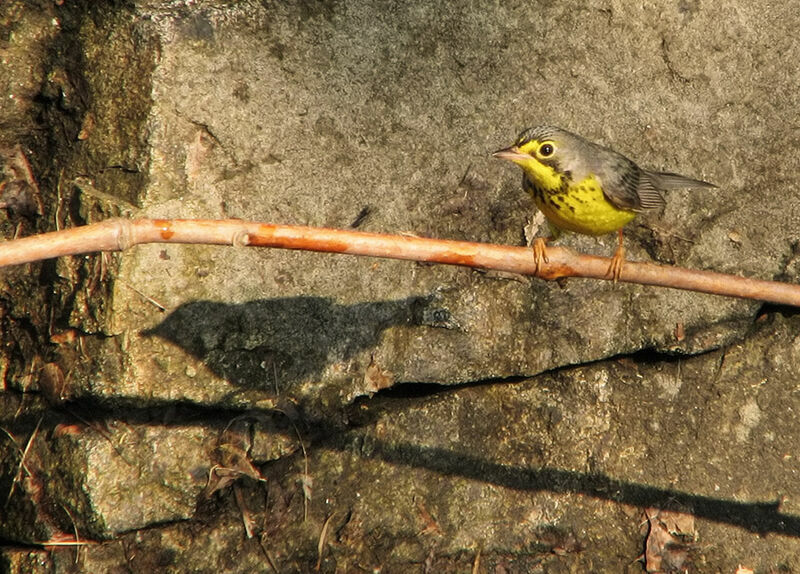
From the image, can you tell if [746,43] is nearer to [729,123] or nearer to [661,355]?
[729,123]

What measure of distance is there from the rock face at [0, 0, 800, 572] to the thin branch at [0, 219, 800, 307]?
1.09 m

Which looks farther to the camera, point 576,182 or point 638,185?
point 638,185

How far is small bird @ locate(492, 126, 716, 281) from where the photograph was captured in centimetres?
394

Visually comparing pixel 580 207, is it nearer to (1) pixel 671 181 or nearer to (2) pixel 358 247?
(1) pixel 671 181

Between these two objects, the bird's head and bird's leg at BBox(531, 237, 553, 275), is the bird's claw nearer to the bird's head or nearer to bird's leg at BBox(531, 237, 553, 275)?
bird's leg at BBox(531, 237, 553, 275)

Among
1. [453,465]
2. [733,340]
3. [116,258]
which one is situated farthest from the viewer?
[733,340]

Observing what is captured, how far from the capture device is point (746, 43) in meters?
4.62

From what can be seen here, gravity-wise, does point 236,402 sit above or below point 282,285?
below

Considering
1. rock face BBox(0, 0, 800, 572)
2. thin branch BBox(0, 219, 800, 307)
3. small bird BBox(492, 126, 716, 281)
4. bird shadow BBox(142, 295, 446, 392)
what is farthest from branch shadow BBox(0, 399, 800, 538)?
thin branch BBox(0, 219, 800, 307)

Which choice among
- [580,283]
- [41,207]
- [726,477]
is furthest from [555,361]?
[41,207]

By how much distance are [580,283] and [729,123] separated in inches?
48.9

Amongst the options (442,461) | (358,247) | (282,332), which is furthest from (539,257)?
(442,461)

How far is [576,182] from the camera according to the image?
407cm

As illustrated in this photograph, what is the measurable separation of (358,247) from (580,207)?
1.55 metres
